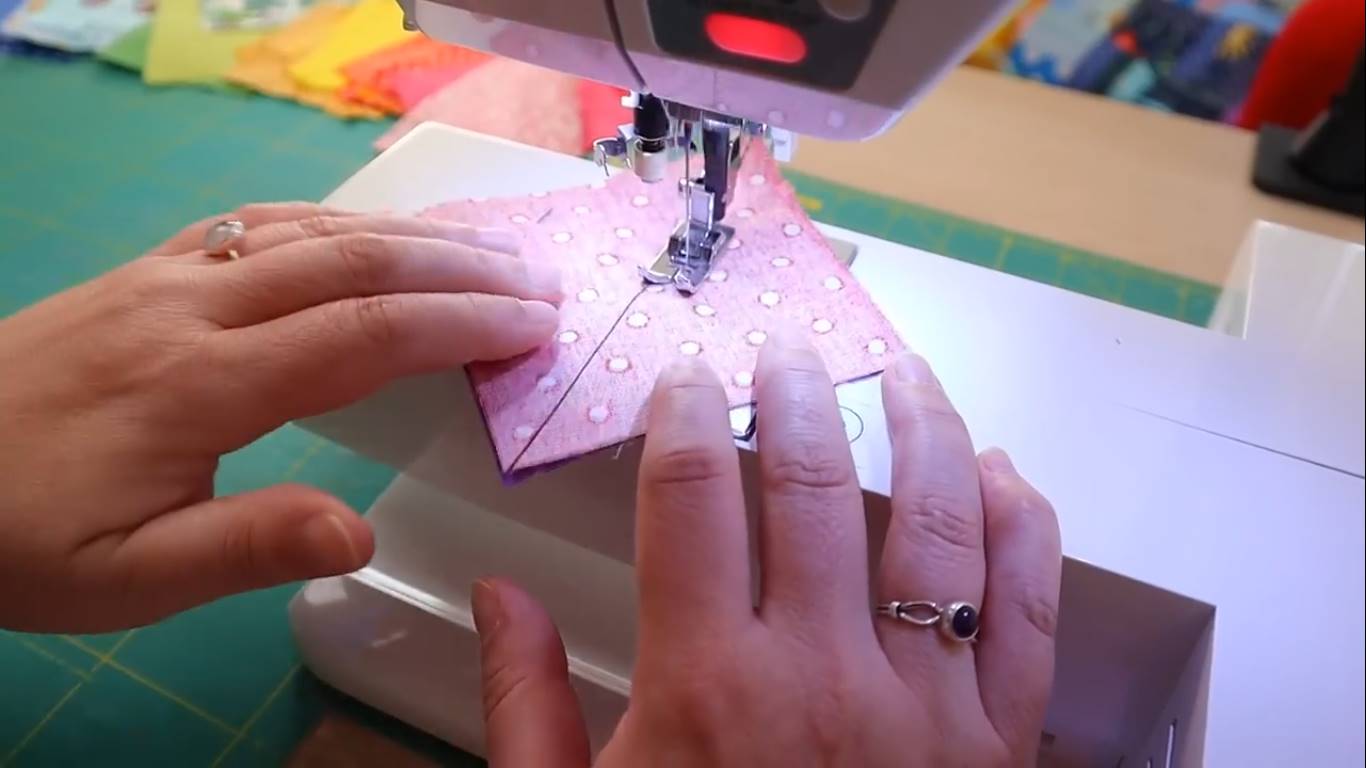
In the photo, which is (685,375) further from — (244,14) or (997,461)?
(244,14)

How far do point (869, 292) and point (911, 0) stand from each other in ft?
1.00

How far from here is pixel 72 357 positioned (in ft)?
2.09

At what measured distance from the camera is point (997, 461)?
25.3 inches

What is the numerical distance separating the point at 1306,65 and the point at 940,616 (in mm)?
1467

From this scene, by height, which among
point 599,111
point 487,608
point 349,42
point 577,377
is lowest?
point 487,608

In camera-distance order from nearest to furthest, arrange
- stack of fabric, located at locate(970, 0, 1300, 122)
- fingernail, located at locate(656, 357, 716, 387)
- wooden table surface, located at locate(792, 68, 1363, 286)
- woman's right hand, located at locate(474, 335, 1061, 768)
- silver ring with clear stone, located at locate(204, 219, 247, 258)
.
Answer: woman's right hand, located at locate(474, 335, 1061, 768) → fingernail, located at locate(656, 357, 716, 387) → silver ring with clear stone, located at locate(204, 219, 247, 258) → wooden table surface, located at locate(792, 68, 1363, 286) → stack of fabric, located at locate(970, 0, 1300, 122)

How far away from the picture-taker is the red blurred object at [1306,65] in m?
1.51

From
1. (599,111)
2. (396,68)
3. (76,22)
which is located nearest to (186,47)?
(76,22)

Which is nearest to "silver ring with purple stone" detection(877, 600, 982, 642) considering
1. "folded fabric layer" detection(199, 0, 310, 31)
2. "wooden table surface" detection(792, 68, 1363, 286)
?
"wooden table surface" detection(792, 68, 1363, 286)

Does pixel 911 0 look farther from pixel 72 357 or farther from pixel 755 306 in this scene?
pixel 72 357

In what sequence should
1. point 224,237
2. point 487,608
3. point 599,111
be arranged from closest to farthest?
point 487,608
point 224,237
point 599,111

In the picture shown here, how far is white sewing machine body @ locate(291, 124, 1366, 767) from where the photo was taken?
625mm

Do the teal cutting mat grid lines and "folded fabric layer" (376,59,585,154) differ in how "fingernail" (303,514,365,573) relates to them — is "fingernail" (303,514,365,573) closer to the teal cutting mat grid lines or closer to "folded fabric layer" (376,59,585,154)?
the teal cutting mat grid lines

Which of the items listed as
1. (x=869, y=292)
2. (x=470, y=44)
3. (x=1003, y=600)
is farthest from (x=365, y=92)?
(x=1003, y=600)
